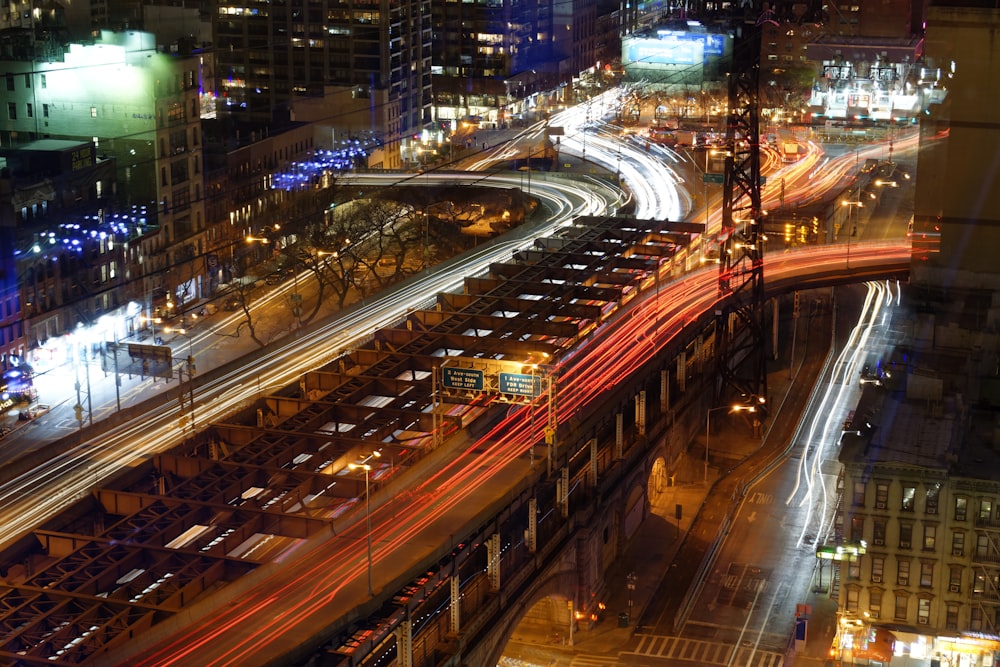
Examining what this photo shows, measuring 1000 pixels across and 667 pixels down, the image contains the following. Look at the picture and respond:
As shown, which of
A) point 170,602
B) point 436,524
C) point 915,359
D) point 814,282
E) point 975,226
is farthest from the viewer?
point 814,282

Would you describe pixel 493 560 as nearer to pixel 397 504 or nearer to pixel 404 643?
pixel 397 504

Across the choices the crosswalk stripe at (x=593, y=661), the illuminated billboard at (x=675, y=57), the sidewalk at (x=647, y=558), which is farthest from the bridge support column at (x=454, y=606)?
the illuminated billboard at (x=675, y=57)

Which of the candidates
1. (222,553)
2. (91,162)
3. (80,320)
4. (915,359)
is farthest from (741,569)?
(91,162)

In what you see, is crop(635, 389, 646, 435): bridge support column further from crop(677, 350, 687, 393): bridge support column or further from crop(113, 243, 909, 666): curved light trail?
crop(677, 350, 687, 393): bridge support column

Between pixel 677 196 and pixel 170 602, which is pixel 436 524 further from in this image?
pixel 677 196

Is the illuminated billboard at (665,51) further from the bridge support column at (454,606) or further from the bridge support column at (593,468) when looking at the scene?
the bridge support column at (454,606)

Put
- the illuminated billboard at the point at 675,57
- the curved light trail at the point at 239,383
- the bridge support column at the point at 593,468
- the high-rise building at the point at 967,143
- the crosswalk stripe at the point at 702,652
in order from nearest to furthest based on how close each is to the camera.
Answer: the high-rise building at the point at 967,143
the curved light trail at the point at 239,383
the crosswalk stripe at the point at 702,652
the bridge support column at the point at 593,468
the illuminated billboard at the point at 675,57

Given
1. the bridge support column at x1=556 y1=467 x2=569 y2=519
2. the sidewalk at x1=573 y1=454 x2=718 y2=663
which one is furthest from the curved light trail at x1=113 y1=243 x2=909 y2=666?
the sidewalk at x1=573 y1=454 x2=718 y2=663
